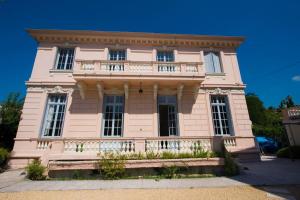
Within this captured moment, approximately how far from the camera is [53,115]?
1001 centimetres

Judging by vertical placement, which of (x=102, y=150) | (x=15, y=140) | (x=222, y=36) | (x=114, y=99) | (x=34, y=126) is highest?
(x=222, y=36)

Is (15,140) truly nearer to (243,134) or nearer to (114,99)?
(114,99)

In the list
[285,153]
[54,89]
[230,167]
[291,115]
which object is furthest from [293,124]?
[54,89]

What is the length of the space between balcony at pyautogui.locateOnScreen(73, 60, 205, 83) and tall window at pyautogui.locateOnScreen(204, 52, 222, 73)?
1.74 meters

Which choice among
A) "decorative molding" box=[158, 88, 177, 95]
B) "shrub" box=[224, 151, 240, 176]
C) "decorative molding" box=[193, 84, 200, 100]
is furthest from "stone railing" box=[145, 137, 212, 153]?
"decorative molding" box=[158, 88, 177, 95]

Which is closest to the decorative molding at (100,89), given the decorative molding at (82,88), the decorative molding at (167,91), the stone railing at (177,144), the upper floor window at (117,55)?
the decorative molding at (82,88)

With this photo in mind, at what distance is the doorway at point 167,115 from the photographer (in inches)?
402

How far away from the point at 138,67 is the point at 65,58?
520 centimetres

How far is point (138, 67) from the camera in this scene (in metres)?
10.4

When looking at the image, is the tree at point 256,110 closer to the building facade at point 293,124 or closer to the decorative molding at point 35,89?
the building facade at point 293,124

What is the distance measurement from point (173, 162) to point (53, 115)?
25.7ft

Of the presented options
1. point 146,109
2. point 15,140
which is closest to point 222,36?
point 146,109

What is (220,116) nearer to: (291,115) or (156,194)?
(156,194)

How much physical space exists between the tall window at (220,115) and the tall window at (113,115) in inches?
237
